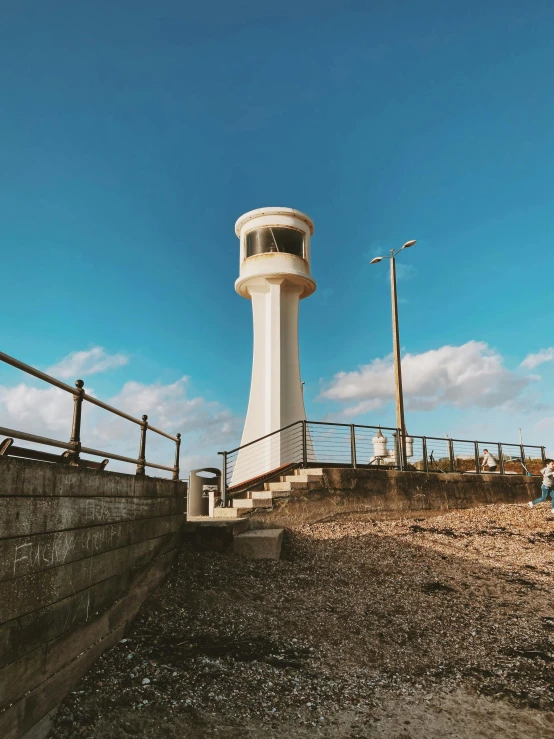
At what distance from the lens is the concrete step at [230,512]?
11.7 metres

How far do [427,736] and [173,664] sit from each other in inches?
100

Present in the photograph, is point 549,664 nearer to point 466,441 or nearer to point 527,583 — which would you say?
point 527,583

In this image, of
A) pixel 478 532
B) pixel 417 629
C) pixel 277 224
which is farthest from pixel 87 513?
pixel 277 224

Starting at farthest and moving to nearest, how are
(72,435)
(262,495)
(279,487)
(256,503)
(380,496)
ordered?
1. (380,496)
2. (279,487)
3. (262,495)
4. (256,503)
5. (72,435)

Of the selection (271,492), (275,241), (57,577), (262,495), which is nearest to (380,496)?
(271,492)

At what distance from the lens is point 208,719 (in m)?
4.52

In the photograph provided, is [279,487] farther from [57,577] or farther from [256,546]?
[57,577]

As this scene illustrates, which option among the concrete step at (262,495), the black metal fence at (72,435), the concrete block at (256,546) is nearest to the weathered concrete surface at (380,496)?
the concrete step at (262,495)

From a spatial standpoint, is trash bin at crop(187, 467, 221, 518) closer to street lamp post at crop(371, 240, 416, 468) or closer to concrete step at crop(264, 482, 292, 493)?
concrete step at crop(264, 482, 292, 493)

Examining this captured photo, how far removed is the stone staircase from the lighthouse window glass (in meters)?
9.12

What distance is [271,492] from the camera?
12211 mm

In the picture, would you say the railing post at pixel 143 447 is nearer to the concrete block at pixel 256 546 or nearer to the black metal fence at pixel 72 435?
the black metal fence at pixel 72 435

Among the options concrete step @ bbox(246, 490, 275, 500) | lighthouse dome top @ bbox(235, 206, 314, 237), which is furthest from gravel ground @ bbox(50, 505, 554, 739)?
lighthouse dome top @ bbox(235, 206, 314, 237)

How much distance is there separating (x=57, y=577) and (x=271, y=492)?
8099mm
